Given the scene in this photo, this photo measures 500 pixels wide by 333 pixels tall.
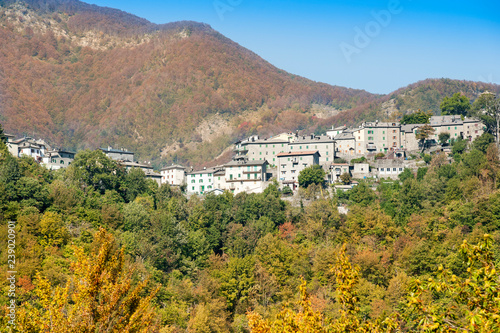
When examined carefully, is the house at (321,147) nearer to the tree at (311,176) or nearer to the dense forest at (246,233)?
the tree at (311,176)

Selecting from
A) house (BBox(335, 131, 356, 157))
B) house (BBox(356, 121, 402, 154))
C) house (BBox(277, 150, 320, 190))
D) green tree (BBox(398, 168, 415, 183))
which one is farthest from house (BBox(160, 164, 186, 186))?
green tree (BBox(398, 168, 415, 183))

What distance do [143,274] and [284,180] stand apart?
1515 inches

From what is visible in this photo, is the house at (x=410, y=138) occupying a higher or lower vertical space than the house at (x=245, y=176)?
higher

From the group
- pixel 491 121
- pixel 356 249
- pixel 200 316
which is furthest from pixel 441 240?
pixel 491 121

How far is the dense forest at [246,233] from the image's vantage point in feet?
160

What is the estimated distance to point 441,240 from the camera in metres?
58.1

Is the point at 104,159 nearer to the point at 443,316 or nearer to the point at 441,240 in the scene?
the point at 441,240

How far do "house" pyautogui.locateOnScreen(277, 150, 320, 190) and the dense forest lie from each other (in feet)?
23.7

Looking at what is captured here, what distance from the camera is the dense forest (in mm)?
48875

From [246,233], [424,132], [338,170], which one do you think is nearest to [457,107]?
[424,132]

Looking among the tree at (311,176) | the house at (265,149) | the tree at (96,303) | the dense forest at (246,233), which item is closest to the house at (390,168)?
the dense forest at (246,233)

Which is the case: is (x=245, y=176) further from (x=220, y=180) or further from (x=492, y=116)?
(x=492, y=116)

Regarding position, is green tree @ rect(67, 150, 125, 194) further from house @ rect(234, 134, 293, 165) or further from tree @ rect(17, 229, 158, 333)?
tree @ rect(17, 229, 158, 333)

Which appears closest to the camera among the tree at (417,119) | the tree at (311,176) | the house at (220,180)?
the tree at (311,176)
